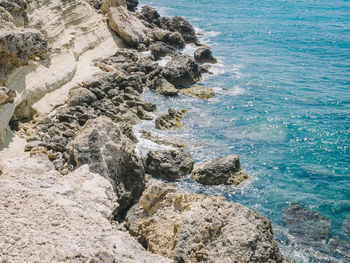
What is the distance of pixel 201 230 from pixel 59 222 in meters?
3.71

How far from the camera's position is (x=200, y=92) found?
33.2 metres

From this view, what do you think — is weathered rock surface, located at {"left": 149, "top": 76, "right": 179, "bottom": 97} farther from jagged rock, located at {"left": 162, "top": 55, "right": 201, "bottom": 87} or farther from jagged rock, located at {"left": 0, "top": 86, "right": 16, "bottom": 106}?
jagged rock, located at {"left": 0, "top": 86, "right": 16, "bottom": 106}

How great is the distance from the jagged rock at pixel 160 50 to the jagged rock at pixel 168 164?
20405mm

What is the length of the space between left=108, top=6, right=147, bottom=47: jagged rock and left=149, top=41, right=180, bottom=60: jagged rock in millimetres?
1969

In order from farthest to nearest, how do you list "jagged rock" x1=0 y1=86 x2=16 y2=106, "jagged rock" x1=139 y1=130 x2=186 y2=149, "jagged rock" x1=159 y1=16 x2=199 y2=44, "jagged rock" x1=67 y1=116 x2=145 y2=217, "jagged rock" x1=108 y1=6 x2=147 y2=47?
1. "jagged rock" x1=159 y1=16 x2=199 y2=44
2. "jagged rock" x1=108 y1=6 x2=147 y2=47
3. "jagged rock" x1=139 y1=130 x2=186 y2=149
4. "jagged rock" x1=0 y1=86 x2=16 y2=106
5. "jagged rock" x1=67 y1=116 x2=145 y2=217

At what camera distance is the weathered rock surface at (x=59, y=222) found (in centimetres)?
841

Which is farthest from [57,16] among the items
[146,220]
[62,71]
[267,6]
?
[267,6]

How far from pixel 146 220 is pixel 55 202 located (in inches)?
117

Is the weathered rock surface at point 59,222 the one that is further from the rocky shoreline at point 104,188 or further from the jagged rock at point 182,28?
the jagged rock at point 182,28

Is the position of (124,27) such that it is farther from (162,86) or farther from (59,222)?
(59,222)

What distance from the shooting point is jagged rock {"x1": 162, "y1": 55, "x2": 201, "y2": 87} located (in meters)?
34.1

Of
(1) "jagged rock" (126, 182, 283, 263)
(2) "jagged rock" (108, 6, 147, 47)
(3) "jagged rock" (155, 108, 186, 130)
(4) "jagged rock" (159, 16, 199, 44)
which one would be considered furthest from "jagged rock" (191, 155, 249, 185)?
(4) "jagged rock" (159, 16, 199, 44)

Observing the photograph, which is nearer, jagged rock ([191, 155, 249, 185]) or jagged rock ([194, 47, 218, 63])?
jagged rock ([191, 155, 249, 185])

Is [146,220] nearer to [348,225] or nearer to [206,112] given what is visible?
[348,225]
